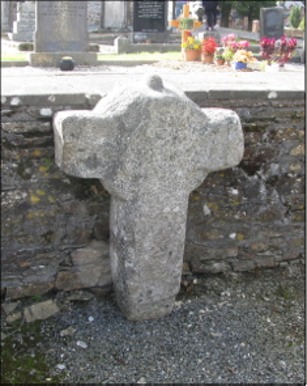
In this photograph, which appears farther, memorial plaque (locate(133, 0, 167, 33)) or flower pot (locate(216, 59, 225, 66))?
memorial plaque (locate(133, 0, 167, 33))

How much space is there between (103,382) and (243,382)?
658 millimetres

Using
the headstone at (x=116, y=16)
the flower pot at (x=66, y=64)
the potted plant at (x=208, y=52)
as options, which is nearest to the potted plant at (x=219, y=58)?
the potted plant at (x=208, y=52)

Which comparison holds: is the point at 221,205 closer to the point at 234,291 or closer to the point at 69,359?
the point at 234,291

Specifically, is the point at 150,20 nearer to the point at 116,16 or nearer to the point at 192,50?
the point at 116,16

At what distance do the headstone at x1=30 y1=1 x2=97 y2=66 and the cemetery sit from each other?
885 cm

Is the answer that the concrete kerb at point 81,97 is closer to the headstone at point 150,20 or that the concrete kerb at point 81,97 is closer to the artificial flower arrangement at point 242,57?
the artificial flower arrangement at point 242,57

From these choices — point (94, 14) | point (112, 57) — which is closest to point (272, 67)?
point (112, 57)

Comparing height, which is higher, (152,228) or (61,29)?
(61,29)

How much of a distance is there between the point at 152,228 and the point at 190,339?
60cm

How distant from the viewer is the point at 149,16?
1614 centimetres

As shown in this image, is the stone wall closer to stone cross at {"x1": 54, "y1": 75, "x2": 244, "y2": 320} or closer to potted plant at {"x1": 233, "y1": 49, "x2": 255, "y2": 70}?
stone cross at {"x1": 54, "y1": 75, "x2": 244, "y2": 320}

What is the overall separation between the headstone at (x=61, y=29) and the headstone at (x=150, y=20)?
3.81m

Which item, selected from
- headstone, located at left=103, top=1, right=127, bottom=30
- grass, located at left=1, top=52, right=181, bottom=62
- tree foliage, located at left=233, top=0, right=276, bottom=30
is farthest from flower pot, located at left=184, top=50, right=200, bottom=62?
tree foliage, located at left=233, top=0, right=276, bottom=30

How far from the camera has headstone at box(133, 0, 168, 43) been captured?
16.0m
